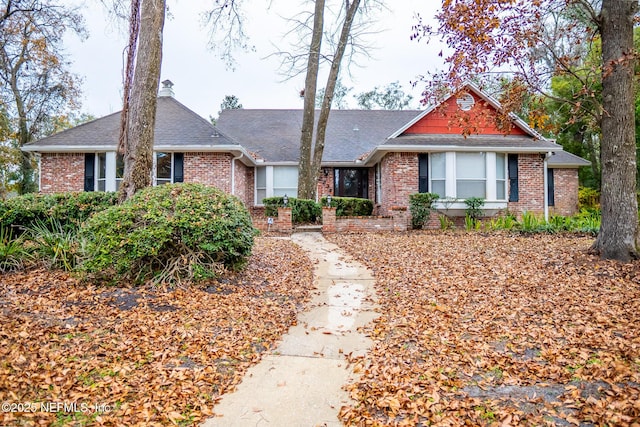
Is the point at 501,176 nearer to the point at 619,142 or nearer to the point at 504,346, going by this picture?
the point at 619,142

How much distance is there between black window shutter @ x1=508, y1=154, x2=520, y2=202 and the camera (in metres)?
13.6

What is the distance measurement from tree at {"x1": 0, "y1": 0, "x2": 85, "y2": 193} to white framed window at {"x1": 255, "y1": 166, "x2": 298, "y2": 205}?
11351 millimetres

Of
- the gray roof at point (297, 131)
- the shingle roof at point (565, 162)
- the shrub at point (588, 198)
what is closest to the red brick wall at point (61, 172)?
the gray roof at point (297, 131)

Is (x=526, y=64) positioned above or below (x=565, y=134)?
below

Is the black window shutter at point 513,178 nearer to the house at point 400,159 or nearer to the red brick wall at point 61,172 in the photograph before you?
the house at point 400,159

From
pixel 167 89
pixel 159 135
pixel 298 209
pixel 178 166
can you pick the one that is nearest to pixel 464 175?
pixel 298 209

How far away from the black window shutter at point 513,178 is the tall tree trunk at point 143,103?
11913 millimetres

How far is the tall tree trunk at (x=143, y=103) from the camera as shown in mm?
6281

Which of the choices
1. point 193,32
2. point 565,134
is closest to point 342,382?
point 193,32

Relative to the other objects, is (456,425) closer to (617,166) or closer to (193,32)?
(617,166)

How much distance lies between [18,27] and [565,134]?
2895 centimetres

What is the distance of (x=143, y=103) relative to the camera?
253 inches

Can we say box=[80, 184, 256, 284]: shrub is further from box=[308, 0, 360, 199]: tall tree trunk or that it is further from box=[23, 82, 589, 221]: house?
box=[308, 0, 360, 199]: tall tree trunk

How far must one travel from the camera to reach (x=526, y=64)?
23.8ft
